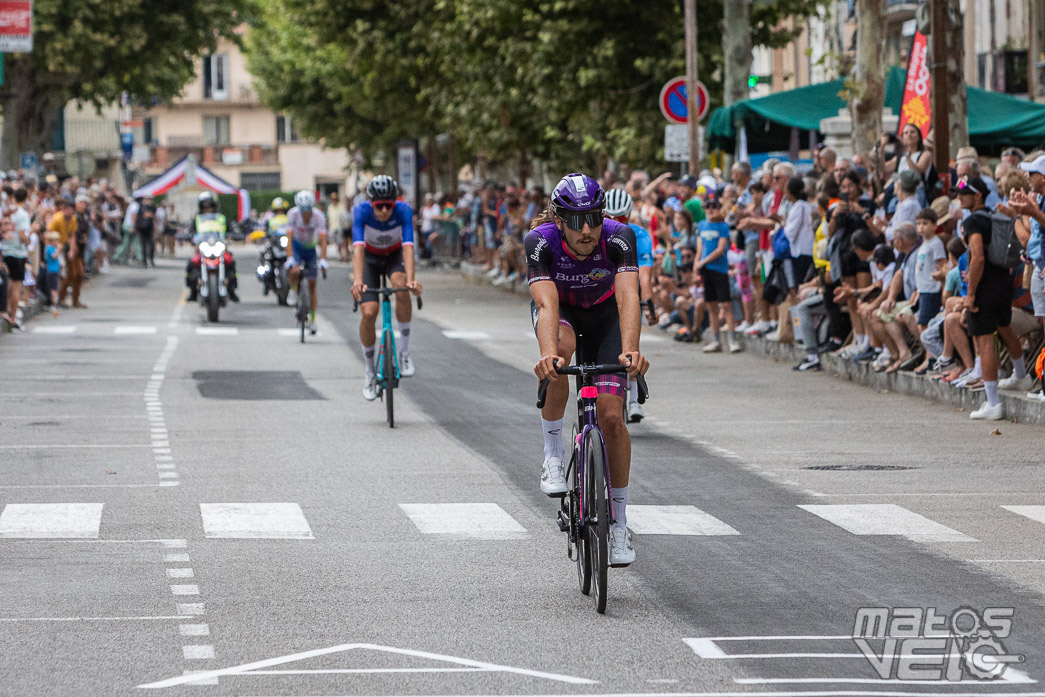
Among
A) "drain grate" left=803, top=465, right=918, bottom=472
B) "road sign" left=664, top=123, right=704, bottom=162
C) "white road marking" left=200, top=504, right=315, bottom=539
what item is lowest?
"drain grate" left=803, top=465, right=918, bottom=472

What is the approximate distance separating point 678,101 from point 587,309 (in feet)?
75.4

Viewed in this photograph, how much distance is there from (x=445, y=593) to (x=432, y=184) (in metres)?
57.2

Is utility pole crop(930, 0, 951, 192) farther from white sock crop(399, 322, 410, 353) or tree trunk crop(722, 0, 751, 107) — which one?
tree trunk crop(722, 0, 751, 107)

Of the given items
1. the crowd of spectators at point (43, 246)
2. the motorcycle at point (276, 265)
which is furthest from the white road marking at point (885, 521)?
the motorcycle at point (276, 265)

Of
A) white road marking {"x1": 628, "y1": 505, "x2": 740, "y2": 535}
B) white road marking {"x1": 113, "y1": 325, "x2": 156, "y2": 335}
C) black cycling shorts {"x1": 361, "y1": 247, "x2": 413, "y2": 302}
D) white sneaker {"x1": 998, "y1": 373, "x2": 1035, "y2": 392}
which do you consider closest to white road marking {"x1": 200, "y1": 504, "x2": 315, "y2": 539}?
white road marking {"x1": 628, "y1": 505, "x2": 740, "y2": 535}

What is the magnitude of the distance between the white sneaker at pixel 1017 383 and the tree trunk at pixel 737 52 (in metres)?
16.0

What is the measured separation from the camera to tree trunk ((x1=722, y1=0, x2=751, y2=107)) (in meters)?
32.5

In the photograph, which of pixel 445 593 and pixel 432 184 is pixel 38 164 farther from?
pixel 445 593

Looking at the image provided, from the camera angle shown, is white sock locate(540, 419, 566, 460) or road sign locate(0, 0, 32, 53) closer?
white sock locate(540, 419, 566, 460)

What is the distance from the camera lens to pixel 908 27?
144 ft

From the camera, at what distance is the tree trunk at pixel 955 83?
820 inches

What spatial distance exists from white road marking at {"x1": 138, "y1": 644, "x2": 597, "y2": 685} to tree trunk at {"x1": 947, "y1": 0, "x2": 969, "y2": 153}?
15.0 m

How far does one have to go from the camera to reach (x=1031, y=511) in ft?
36.8

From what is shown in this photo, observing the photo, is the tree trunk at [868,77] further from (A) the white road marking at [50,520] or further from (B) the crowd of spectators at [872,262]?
(A) the white road marking at [50,520]
